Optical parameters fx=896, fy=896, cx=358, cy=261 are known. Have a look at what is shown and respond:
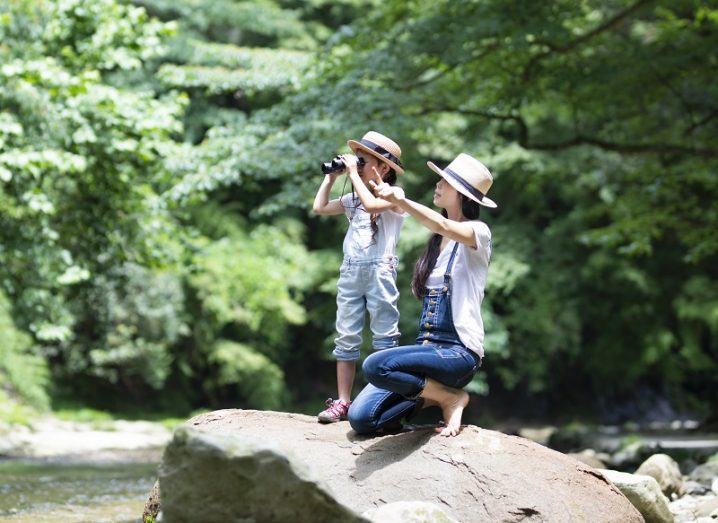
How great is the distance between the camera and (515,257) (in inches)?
649

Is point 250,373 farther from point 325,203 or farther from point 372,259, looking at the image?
point 372,259

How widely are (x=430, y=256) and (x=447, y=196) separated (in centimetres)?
33

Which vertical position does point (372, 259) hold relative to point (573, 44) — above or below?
below

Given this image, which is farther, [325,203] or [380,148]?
[325,203]

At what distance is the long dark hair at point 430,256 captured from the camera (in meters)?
4.59

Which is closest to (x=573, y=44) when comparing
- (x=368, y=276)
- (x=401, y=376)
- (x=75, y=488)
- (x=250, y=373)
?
(x=368, y=276)

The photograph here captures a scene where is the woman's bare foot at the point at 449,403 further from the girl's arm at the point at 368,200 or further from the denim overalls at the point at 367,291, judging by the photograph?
the girl's arm at the point at 368,200

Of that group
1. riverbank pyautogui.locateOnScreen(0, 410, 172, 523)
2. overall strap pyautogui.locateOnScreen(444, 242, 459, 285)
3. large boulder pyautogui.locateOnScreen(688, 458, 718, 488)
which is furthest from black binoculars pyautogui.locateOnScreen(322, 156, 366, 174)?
large boulder pyautogui.locateOnScreen(688, 458, 718, 488)

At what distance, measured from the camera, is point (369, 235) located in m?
5.02

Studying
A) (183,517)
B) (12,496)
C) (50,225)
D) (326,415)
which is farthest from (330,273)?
(183,517)

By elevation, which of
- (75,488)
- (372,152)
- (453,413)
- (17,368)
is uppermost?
(372,152)

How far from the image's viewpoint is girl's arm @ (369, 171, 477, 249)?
4152 millimetres

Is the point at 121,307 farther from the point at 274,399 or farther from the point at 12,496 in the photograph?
the point at 12,496

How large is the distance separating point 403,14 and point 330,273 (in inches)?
282
